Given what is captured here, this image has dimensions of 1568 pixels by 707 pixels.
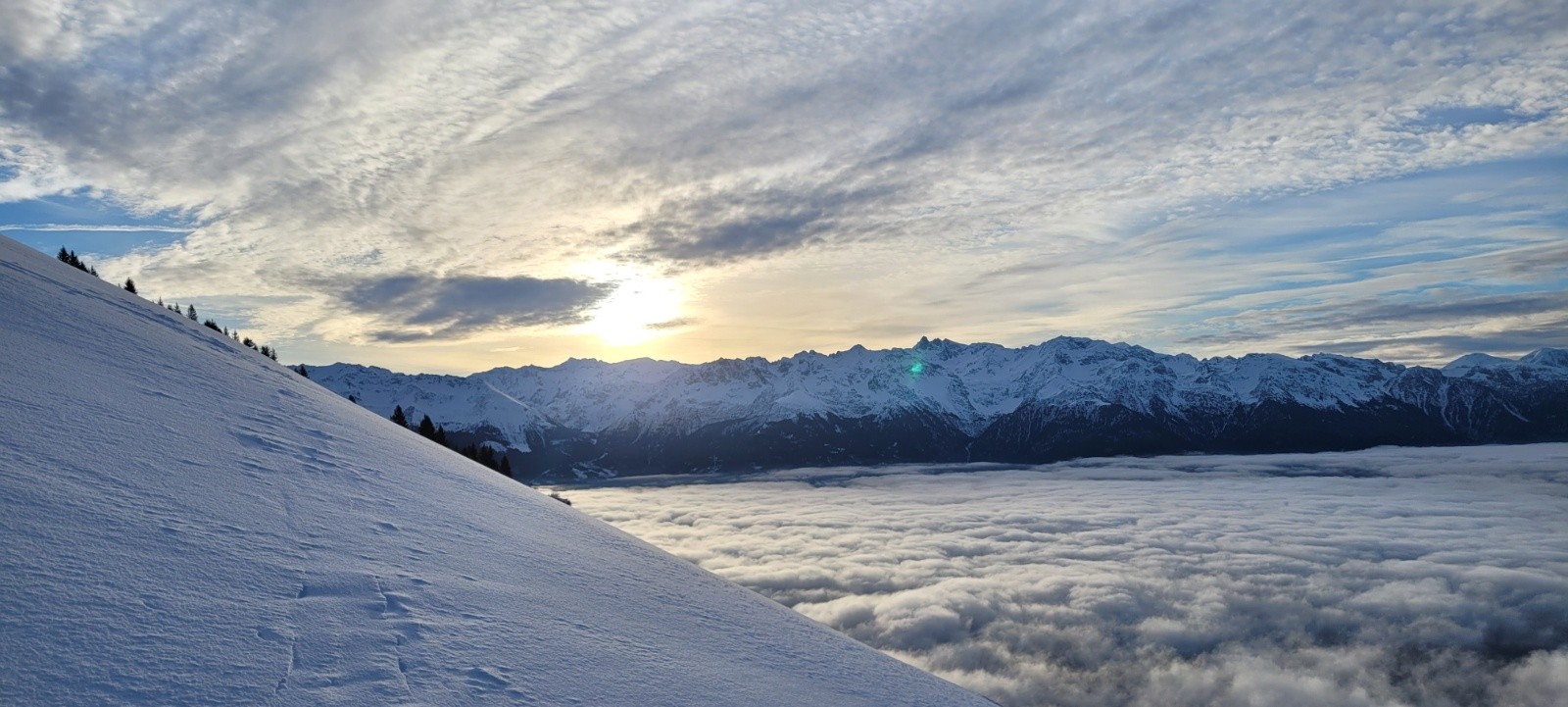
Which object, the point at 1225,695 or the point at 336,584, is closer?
the point at 336,584

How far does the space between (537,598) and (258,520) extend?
398 centimetres

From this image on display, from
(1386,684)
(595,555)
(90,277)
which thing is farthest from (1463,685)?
(90,277)

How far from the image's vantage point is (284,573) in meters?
8.24

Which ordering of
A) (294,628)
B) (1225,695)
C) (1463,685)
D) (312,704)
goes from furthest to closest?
(1463,685) < (1225,695) < (294,628) < (312,704)

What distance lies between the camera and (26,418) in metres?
8.89

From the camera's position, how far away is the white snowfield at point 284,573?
247 inches

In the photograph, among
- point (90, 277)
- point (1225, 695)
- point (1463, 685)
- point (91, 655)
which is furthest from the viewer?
point (1463, 685)

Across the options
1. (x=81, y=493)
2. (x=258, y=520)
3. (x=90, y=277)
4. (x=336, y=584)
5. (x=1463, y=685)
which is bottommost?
(x=1463, y=685)

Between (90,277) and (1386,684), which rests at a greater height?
(90,277)

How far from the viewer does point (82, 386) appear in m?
10.9

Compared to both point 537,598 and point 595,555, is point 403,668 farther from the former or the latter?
point 595,555

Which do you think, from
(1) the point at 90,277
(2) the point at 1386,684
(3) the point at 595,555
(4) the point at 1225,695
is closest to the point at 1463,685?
(2) the point at 1386,684

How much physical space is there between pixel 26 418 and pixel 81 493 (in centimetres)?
226

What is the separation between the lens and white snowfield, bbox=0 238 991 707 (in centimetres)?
627
